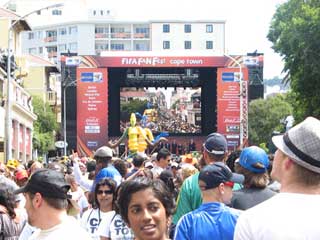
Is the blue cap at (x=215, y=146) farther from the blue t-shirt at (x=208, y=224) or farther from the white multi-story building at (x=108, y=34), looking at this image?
Result: the white multi-story building at (x=108, y=34)

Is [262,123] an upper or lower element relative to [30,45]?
lower

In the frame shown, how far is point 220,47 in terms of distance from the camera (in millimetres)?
137875

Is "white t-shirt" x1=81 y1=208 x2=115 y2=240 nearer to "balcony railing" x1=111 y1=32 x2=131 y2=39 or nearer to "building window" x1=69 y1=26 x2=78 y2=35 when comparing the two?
"building window" x1=69 y1=26 x2=78 y2=35

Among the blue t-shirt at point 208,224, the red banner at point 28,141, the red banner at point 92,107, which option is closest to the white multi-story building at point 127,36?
the red banner at point 92,107

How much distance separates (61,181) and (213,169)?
1010mm

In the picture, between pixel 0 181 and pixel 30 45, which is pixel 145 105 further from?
pixel 0 181

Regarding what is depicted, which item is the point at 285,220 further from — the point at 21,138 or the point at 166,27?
the point at 166,27

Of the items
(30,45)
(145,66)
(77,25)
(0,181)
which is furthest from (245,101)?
(30,45)

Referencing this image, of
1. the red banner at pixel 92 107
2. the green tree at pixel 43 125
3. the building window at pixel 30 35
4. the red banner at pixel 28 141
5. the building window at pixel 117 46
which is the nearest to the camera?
the red banner at pixel 28 141

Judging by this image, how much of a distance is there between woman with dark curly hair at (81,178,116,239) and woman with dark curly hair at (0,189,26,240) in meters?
0.75

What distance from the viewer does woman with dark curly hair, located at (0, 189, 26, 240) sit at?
22.8 feet

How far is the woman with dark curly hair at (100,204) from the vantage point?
7.88 m

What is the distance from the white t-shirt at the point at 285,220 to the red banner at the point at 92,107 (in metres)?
54.4

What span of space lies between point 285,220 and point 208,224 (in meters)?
1.27
